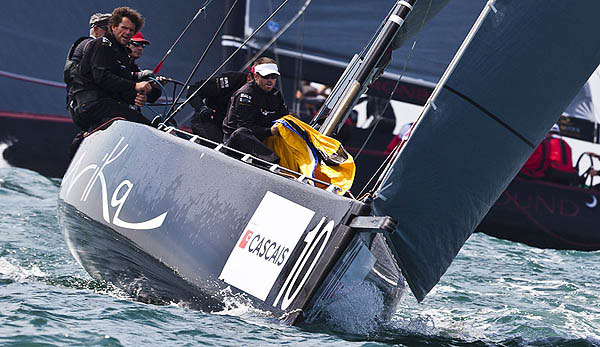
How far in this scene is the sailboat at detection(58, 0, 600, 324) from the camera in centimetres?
331

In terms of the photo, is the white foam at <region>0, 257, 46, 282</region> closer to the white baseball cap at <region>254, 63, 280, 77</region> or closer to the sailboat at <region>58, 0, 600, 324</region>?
the sailboat at <region>58, 0, 600, 324</region>

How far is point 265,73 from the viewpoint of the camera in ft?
14.1

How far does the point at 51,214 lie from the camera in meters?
7.00

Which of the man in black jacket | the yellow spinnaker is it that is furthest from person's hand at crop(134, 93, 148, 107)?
the yellow spinnaker

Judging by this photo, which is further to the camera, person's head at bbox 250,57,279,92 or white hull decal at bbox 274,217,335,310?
person's head at bbox 250,57,279,92

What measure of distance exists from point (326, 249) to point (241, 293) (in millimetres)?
369

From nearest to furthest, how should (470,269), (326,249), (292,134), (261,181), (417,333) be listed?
(326,249) < (261,181) < (417,333) < (292,134) < (470,269)

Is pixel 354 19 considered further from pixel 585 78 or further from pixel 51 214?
pixel 585 78

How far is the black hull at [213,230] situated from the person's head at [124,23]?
27.3 inches

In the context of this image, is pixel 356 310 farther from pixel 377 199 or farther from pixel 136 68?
pixel 136 68

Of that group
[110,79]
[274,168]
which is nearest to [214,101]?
[110,79]

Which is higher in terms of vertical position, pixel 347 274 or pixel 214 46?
pixel 347 274

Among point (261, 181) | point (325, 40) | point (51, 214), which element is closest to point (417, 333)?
point (261, 181)

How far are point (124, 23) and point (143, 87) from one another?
34cm
